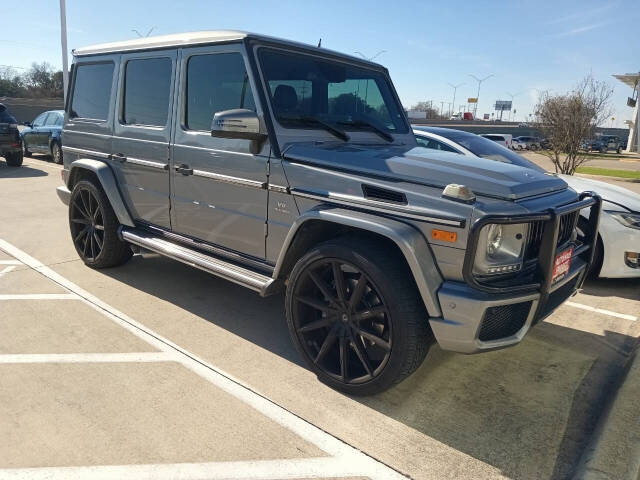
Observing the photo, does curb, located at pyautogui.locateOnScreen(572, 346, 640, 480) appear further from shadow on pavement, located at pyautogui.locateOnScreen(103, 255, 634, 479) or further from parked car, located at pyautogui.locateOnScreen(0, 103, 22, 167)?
parked car, located at pyautogui.locateOnScreen(0, 103, 22, 167)

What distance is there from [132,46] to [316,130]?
214 cm

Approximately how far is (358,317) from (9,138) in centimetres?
1356

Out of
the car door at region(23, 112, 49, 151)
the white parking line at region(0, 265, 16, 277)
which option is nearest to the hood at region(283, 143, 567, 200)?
the white parking line at region(0, 265, 16, 277)

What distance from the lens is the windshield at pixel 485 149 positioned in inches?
247

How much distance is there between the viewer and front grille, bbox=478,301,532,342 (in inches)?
102

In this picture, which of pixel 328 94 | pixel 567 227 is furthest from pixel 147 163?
pixel 567 227

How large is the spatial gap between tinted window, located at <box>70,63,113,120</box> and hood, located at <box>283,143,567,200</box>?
2522mm

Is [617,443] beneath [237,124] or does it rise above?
beneath

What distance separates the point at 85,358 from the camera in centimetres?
340

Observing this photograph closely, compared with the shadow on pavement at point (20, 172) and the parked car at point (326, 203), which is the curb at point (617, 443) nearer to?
the parked car at point (326, 203)

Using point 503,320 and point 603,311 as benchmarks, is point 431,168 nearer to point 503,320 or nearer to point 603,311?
point 503,320

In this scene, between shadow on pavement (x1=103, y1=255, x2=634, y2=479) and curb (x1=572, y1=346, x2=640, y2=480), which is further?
shadow on pavement (x1=103, y1=255, x2=634, y2=479)

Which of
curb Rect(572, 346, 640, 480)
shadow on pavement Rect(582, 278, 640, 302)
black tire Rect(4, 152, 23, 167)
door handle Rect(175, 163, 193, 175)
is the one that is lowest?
curb Rect(572, 346, 640, 480)

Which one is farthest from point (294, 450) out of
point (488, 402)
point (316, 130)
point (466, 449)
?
point (316, 130)
